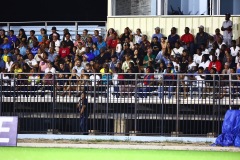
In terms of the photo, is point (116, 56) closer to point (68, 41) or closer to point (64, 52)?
point (64, 52)

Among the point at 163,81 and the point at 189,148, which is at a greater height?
the point at 163,81

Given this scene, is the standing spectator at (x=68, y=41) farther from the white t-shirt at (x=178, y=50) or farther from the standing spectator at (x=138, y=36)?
the white t-shirt at (x=178, y=50)

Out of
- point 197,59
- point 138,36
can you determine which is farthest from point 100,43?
point 197,59

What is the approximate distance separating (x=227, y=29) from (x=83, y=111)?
715 cm

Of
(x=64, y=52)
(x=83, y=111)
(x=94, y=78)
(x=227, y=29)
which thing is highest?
(x=227, y=29)

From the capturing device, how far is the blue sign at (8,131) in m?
25.9

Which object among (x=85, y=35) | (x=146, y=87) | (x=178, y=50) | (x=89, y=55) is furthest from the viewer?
(x=85, y=35)

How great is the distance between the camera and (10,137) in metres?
26.0

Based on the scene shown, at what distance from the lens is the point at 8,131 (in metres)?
26.1

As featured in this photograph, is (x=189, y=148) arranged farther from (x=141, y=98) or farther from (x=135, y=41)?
(x=135, y=41)

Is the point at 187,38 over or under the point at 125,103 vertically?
over

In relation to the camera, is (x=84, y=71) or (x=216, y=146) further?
(x=84, y=71)

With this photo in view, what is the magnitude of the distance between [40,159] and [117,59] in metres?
10.1

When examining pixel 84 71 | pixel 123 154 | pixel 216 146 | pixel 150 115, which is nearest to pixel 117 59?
pixel 84 71
